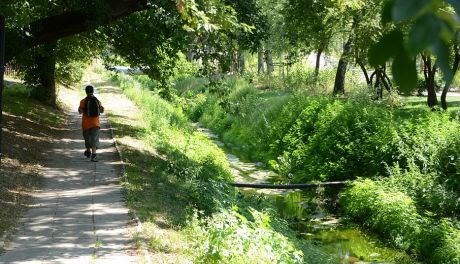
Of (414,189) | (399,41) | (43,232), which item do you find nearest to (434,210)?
→ (414,189)

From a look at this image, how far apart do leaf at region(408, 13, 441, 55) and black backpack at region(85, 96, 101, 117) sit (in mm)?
12511

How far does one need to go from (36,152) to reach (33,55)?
27.7ft

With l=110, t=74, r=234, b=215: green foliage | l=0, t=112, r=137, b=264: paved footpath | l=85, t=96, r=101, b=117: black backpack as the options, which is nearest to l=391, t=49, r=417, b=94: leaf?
l=0, t=112, r=137, b=264: paved footpath

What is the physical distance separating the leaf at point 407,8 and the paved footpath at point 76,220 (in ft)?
21.7

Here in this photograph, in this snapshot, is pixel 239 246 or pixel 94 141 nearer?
pixel 239 246

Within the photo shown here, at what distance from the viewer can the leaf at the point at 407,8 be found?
52.0 inches

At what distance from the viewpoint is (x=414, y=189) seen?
14734mm

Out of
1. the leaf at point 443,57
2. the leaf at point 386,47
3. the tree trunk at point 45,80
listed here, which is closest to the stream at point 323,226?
the tree trunk at point 45,80

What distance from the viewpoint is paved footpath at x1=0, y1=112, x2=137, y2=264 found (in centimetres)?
768

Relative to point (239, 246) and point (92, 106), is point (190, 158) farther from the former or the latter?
point (239, 246)

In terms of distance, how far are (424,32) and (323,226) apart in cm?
1415

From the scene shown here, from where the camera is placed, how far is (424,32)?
132 centimetres

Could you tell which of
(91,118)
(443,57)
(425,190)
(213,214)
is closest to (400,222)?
(425,190)

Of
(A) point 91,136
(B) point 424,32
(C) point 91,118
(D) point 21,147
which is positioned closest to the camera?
(B) point 424,32
